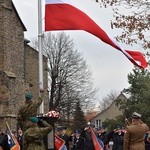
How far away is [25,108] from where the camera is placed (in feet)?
40.7

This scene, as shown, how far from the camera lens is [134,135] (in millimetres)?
12109

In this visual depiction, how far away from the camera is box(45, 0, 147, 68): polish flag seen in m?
14.8

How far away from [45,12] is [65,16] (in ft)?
2.00

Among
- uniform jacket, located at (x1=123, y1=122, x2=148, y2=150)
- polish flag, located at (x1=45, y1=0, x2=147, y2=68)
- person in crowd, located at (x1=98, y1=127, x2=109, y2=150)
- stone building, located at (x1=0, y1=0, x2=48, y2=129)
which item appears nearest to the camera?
uniform jacket, located at (x1=123, y1=122, x2=148, y2=150)

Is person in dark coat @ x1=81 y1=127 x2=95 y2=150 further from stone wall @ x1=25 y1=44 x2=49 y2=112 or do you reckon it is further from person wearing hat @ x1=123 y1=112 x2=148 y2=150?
stone wall @ x1=25 y1=44 x2=49 y2=112

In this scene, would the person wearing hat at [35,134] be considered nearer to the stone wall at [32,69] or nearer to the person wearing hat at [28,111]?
the person wearing hat at [28,111]

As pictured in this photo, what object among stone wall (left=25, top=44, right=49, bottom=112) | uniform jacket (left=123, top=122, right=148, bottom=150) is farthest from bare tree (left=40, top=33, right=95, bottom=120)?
uniform jacket (left=123, top=122, right=148, bottom=150)

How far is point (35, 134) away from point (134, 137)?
234cm

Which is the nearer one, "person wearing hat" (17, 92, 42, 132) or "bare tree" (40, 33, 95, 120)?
"person wearing hat" (17, 92, 42, 132)

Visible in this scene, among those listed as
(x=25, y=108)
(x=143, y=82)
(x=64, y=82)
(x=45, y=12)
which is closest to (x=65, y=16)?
(x=45, y=12)

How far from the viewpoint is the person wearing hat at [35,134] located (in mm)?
11704

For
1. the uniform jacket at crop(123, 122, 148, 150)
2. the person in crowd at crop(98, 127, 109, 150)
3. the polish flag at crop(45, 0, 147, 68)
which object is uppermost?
the polish flag at crop(45, 0, 147, 68)

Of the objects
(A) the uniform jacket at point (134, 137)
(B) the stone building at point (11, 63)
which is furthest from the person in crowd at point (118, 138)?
(B) the stone building at point (11, 63)

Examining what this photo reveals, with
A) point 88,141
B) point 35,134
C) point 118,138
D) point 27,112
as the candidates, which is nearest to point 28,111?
point 27,112
